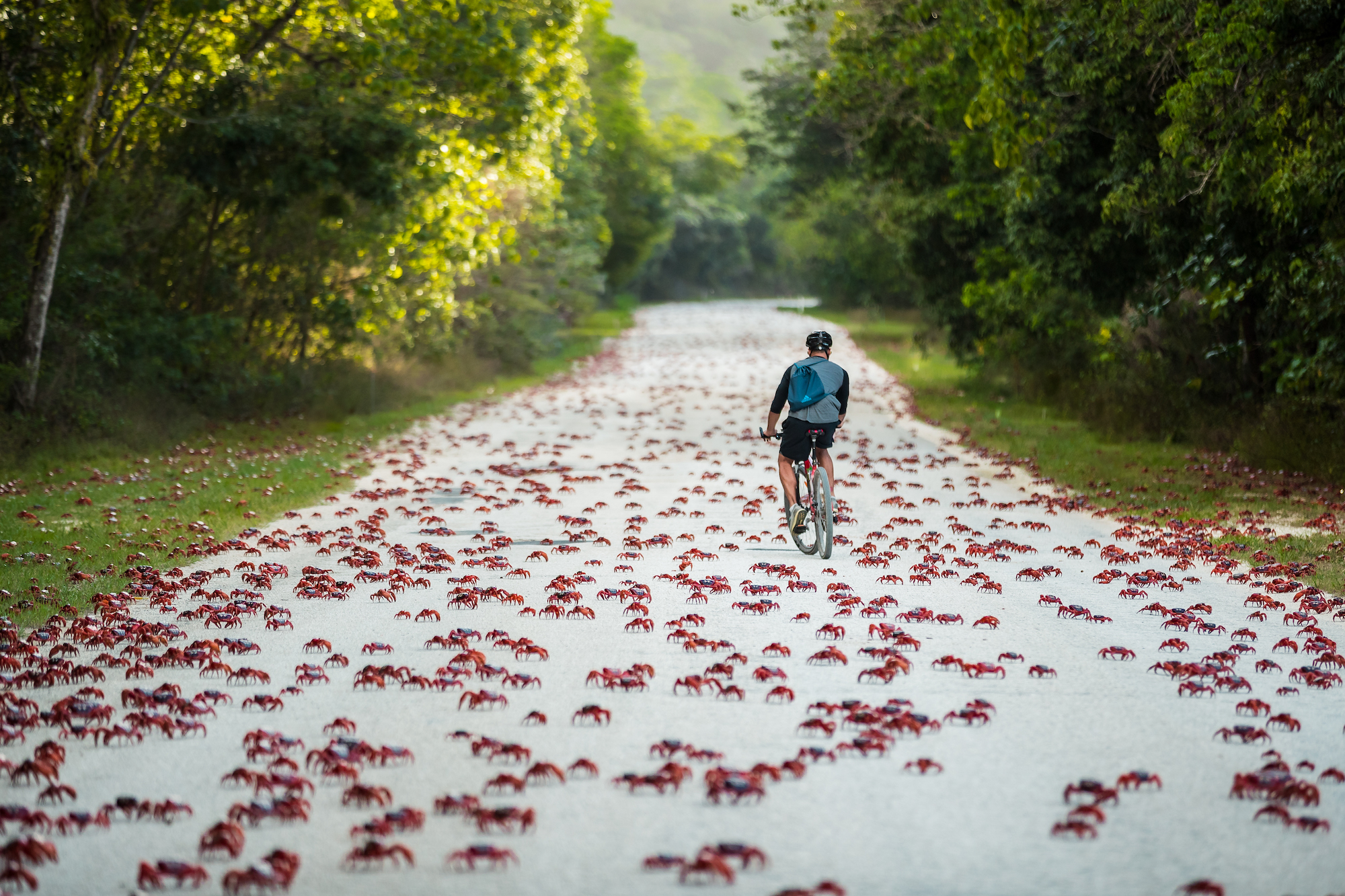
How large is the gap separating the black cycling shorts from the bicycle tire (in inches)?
13.5

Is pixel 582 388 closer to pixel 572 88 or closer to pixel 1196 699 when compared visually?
pixel 572 88

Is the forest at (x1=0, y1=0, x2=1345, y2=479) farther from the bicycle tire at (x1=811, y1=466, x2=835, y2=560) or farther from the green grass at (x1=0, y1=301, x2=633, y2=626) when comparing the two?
the bicycle tire at (x1=811, y1=466, x2=835, y2=560)

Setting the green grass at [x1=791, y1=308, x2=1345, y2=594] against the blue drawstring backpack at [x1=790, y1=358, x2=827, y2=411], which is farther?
the green grass at [x1=791, y1=308, x2=1345, y2=594]

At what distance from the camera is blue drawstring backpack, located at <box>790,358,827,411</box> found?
1180 centimetres

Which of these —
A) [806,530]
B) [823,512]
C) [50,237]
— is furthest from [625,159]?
[823,512]

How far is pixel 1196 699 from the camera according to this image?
23.5ft

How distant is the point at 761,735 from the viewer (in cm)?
636

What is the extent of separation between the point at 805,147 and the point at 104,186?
3518 centimetres

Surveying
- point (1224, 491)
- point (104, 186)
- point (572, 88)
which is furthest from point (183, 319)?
point (1224, 491)

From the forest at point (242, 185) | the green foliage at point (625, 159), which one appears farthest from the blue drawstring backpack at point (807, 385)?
the green foliage at point (625, 159)

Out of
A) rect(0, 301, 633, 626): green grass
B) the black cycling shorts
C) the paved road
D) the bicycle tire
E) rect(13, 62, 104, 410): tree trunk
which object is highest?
rect(13, 62, 104, 410): tree trunk

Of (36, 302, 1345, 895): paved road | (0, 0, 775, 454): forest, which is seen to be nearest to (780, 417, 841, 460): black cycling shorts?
(36, 302, 1345, 895): paved road

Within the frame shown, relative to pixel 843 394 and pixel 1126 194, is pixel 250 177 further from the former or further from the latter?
pixel 1126 194

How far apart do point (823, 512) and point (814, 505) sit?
17 centimetres
